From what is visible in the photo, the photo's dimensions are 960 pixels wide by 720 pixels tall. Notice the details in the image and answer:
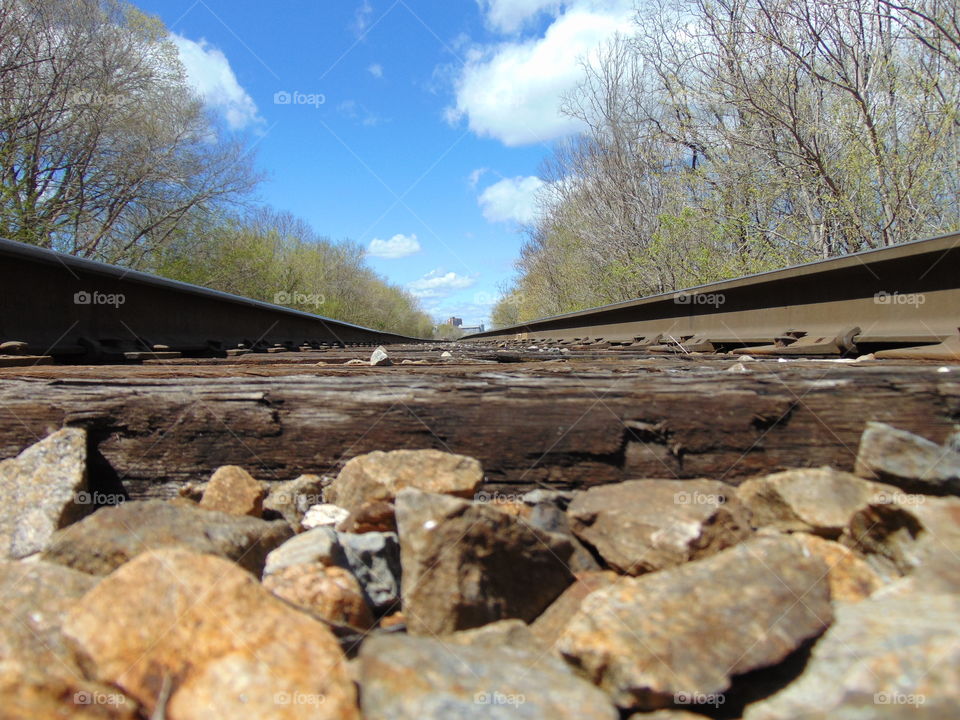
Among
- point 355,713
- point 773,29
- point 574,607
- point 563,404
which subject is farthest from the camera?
point 773,29

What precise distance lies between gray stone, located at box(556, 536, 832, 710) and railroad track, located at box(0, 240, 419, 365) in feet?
9.59

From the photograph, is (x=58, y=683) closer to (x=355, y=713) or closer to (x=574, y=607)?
(x=355, y=713)

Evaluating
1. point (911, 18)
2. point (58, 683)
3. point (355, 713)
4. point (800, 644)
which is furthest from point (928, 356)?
point (911, 18)

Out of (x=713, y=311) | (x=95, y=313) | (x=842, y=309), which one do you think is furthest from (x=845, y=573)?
(x=713, y=311)

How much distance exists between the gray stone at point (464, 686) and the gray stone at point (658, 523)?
358 millimetres

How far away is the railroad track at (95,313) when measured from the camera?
3143mm

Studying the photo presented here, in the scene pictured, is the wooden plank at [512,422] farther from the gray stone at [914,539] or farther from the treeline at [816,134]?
the treeline at [816,134]

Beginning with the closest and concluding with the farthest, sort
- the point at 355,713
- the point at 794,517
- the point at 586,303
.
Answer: the point at 355,713 < the point at 794,517 < the point at 586,303

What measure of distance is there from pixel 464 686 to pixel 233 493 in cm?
90

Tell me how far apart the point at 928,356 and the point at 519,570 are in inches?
90.0

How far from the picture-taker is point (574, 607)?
Answer: 1169 mm

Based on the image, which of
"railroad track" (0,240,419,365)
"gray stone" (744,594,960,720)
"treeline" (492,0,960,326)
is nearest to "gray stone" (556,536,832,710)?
"gray stone" (744,594,960,720)

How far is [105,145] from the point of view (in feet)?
51.2

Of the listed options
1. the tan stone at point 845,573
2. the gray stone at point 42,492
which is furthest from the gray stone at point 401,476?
the tan stone at point 845,573
